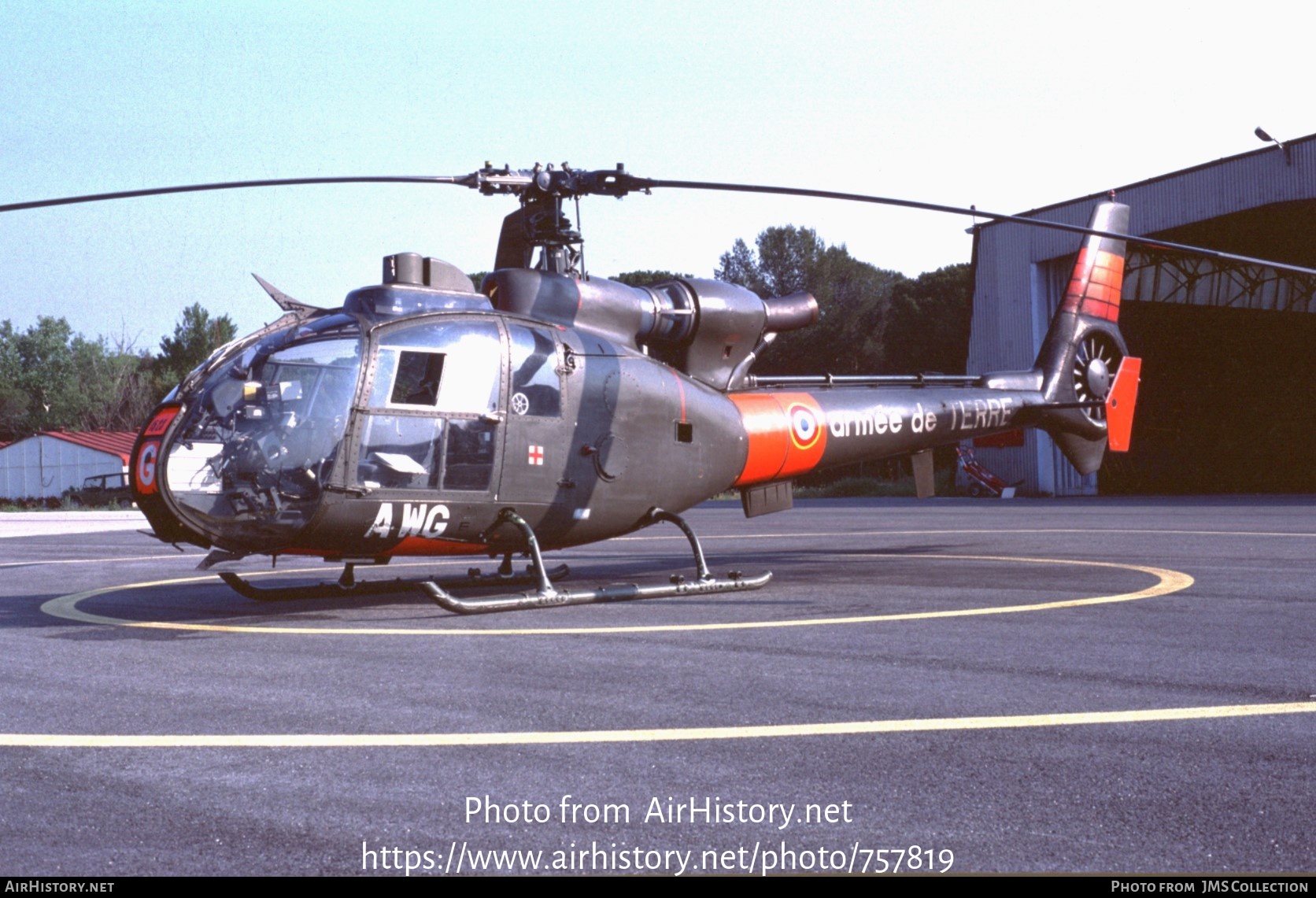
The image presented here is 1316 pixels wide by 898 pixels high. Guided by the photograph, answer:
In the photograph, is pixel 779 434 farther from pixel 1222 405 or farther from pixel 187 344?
pixel 187 344

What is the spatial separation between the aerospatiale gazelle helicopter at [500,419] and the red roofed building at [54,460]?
50215mm

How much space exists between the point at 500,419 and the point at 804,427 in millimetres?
4136

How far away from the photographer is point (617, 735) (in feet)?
15.4

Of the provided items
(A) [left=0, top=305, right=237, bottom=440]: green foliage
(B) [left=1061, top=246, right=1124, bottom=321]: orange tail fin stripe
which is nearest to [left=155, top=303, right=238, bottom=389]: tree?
(A) [left=0, top=305, right=237, bottom=440]: green foliage

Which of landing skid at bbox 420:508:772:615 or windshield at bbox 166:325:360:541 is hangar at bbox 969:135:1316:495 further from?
windshield at bbox 166:325:360:541

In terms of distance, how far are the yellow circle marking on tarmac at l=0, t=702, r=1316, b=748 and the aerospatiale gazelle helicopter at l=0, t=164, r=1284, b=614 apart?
355 cm

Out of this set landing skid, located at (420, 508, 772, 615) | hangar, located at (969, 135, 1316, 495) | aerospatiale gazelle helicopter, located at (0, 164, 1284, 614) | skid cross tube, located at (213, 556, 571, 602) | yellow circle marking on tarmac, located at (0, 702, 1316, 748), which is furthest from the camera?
hangar, located at (969, 135, 1316, 495)

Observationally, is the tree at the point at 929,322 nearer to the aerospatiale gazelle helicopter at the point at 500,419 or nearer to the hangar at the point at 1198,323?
the hangar at the point at 1198,323

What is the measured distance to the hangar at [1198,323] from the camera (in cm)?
3241

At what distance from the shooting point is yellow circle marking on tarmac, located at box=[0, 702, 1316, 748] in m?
4.64

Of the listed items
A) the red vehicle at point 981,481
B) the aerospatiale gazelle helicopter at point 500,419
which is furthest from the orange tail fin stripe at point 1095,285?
the red vehicle at point 981,481

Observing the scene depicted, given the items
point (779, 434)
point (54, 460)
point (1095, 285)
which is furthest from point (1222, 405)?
point (54, 460)

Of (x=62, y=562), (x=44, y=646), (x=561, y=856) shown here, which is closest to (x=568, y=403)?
(x=44, y=646)
